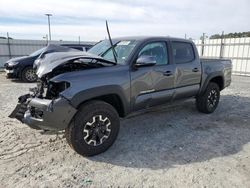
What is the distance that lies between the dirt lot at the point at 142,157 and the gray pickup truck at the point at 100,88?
407 mm

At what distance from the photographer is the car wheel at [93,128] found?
3520 millimetres

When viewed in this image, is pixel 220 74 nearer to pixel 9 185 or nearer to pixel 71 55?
pixel 71 55

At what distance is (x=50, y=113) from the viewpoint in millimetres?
3297

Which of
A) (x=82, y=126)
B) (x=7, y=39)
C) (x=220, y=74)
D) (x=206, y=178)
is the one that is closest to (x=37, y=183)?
(x=82, y=126)

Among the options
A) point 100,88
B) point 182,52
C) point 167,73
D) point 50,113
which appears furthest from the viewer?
point 182,52

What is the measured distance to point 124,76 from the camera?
3924mm

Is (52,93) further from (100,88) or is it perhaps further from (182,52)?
(182,52)

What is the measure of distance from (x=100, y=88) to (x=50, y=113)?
81 centimetres

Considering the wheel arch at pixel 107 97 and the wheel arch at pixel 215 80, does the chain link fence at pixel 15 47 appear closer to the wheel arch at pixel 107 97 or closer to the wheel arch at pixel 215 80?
the wheel arch at pixel 215 80

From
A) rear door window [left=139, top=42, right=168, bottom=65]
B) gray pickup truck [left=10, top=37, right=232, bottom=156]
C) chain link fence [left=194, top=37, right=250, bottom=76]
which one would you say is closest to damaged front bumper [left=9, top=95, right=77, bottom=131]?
gray pickup truck [left=10, top=37, right=232, bottom=156]

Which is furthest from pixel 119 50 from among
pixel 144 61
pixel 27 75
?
pixel 27 75

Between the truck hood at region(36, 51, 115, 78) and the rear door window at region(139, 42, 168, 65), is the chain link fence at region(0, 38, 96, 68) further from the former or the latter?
the truck hood at region(36, 51, 115, 78)

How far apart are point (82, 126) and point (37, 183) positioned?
0.96m

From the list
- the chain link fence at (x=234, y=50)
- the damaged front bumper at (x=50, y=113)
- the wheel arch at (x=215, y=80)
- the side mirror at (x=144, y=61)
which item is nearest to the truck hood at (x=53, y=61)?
the damaged front bumper at (x=50, y=113)
